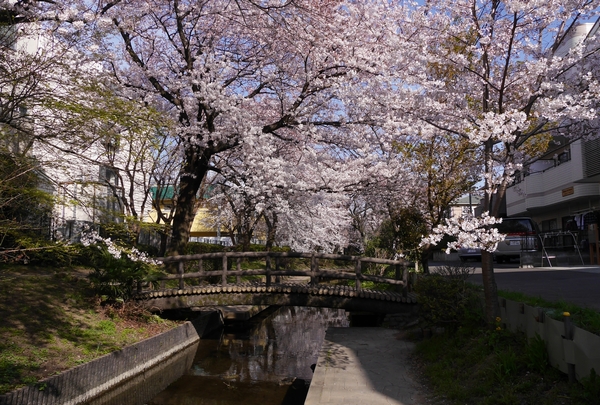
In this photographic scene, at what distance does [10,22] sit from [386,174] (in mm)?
9347

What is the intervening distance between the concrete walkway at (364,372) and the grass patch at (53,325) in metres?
4.15

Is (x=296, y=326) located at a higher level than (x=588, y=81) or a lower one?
lower

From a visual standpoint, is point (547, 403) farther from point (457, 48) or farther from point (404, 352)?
point (457, 48)

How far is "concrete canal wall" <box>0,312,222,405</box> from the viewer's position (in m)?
7.37

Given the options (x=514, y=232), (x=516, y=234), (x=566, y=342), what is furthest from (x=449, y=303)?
(x=514, y=232)

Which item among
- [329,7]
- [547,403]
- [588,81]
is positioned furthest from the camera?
[329,7]

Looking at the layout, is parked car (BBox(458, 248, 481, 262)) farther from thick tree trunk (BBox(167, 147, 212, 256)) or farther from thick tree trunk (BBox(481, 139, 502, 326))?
thick tree trunk (BBox(481, 139, 502, 326))

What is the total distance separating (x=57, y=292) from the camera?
1202 centimetres

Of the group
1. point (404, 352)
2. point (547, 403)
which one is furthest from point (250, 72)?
point (547, 403)

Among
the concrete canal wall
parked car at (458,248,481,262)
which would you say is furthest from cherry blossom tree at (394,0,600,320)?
parked car at (458,248,481,262)

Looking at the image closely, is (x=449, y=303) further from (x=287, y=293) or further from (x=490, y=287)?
(x=287, y=293)

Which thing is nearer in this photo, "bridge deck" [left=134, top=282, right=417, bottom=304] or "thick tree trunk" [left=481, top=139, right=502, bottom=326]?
"thick tree trunk" [left=481, top=139, right=502, bottom=326]

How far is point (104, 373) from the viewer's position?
916cm

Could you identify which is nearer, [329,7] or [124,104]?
[124,104]
